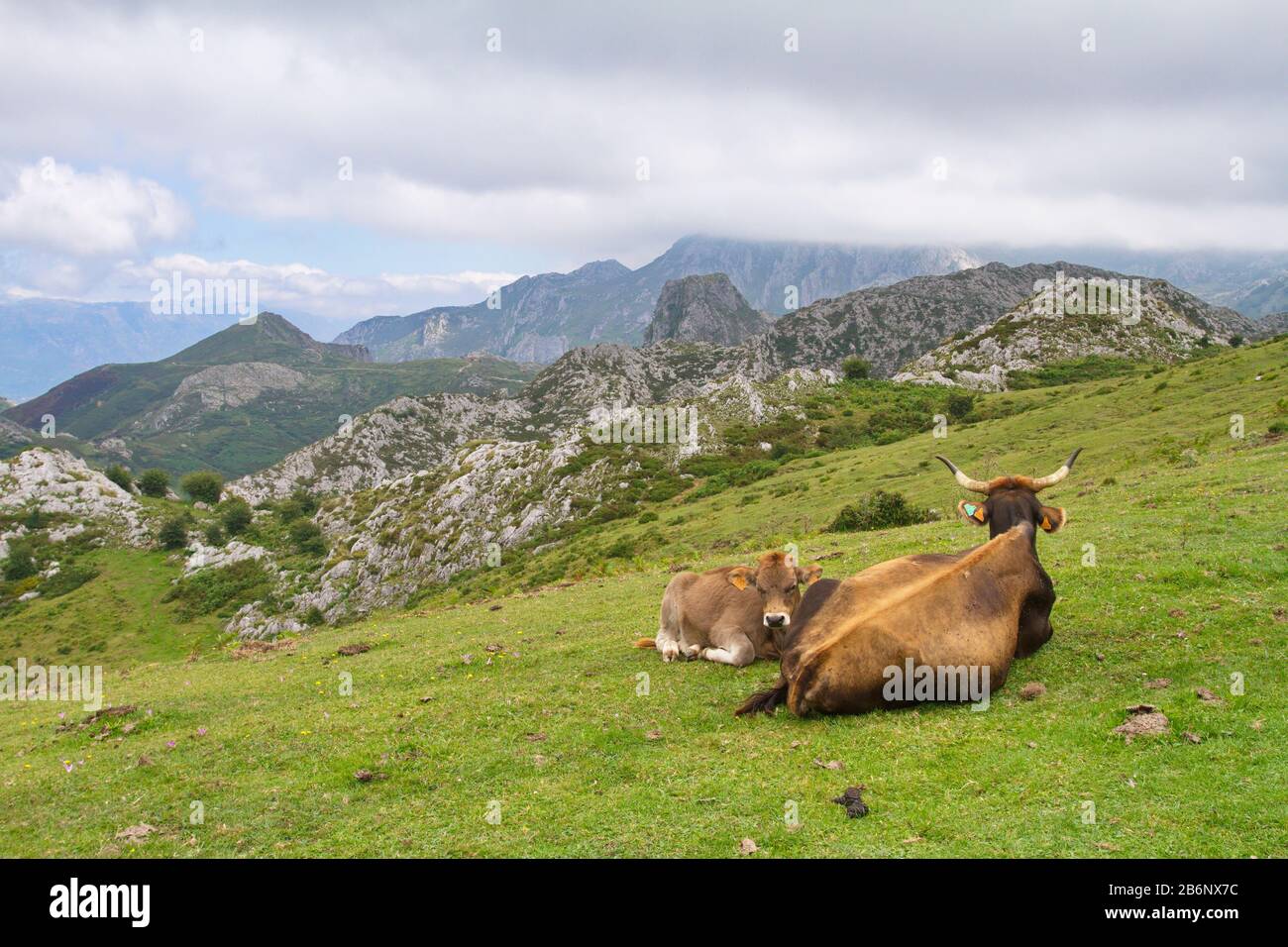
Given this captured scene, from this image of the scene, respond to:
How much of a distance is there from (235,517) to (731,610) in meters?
118

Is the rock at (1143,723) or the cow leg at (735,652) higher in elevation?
the rock at (1143,723)

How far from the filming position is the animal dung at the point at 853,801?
7.75 m

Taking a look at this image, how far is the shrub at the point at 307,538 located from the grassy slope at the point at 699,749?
81.7 m

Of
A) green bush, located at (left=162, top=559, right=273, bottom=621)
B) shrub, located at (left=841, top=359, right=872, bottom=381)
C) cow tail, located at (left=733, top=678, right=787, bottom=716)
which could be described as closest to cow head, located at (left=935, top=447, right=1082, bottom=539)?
cow tail, located at (left=733, top=678, right=787, bottom=716)

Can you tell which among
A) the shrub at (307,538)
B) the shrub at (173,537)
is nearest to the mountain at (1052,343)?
the shrub at (307,538)

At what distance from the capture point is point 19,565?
95000 millimetres

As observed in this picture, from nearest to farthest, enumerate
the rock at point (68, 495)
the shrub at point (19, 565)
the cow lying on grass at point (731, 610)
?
the cow lying on grass at point (731, 610)
the shrub at point (19, 565)
the rock at point (68, 495)

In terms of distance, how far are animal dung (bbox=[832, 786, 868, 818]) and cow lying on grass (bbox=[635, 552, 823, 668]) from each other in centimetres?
448

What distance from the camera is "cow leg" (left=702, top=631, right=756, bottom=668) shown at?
14.3m

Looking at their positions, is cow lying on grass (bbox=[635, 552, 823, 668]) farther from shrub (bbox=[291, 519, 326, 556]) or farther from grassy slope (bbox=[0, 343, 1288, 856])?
shrub (bbox=[291, 519, 326, 556])

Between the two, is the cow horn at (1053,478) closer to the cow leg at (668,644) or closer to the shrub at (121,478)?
the cow leg at (668,644)

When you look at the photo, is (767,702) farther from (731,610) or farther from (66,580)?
(66,580)

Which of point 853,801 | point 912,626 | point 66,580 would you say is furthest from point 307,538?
point 853,801
